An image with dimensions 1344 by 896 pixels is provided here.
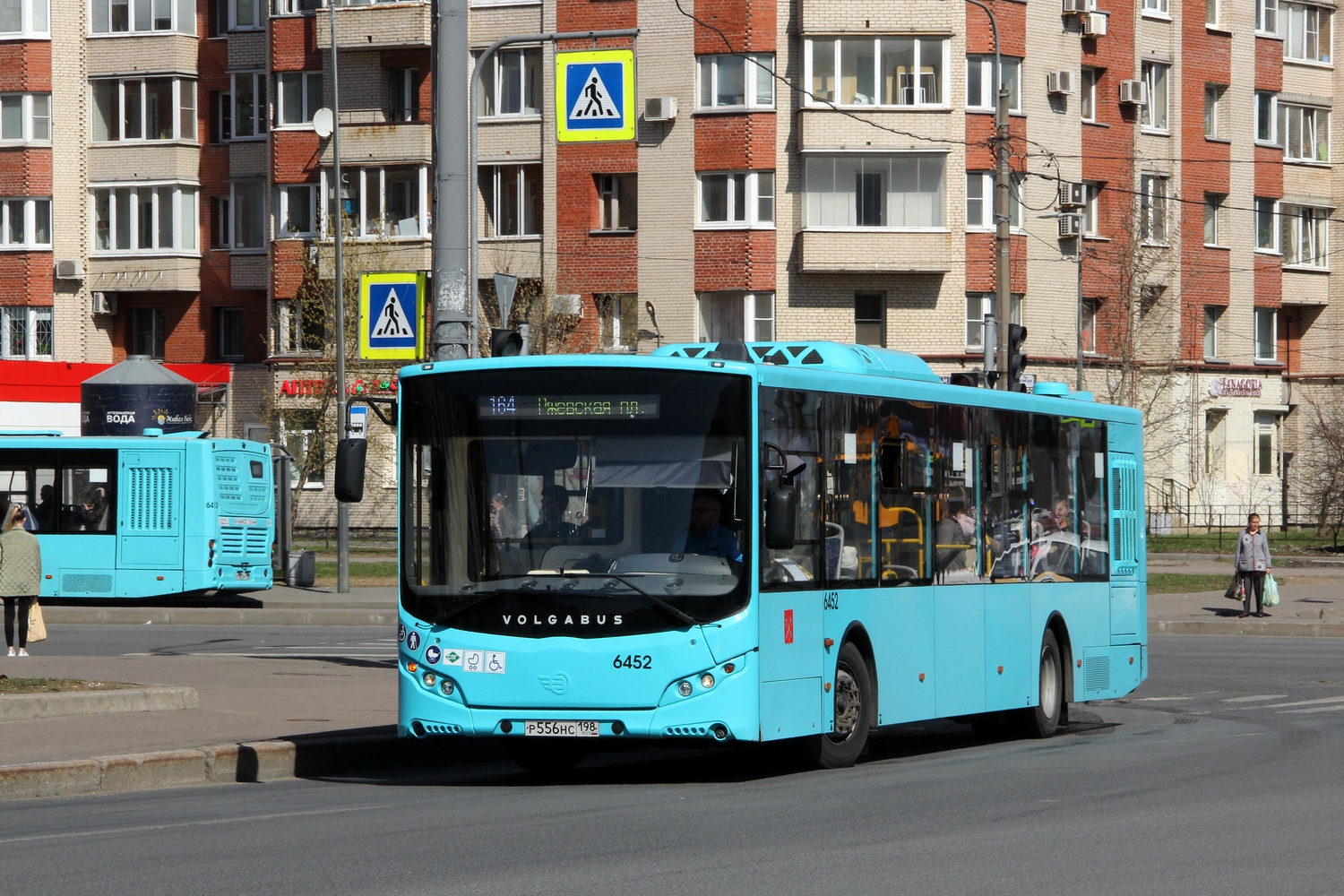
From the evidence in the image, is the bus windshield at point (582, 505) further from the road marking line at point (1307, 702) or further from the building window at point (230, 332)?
the building window at point (230, 332)

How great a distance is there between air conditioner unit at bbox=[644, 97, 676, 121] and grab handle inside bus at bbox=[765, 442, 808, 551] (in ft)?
125

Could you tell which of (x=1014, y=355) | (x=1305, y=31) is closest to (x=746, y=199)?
(x=1305, y=31)

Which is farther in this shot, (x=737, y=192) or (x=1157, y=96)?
(x=1157, y=96)

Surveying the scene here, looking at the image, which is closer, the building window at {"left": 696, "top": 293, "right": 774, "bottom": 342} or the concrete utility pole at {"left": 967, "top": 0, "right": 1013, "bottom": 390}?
the concrete utility pole at {"left": 967, "top": 0, "right": 1013, "bottom": 390}

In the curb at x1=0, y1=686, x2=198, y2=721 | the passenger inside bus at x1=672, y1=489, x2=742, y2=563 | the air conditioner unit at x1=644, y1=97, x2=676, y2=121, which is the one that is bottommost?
the curb at x1=0, y1=686, x2=198, y2=721

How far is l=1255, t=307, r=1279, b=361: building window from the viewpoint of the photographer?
59.2 m

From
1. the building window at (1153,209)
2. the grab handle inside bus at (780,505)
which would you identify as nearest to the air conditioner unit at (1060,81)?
the building window at (1153,209)

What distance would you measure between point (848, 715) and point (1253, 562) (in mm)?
19031

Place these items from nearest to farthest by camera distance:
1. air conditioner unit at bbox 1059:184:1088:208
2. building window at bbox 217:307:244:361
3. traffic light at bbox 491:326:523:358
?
traffic light at bbox 491:326:523:358 < air conditioner unit at bbox 1059:184:1088:208 < building window at bbox 217:307:244:361

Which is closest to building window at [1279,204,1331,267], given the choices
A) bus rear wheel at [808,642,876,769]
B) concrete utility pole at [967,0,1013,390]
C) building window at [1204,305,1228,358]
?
building window at [1204,305,1228,358]

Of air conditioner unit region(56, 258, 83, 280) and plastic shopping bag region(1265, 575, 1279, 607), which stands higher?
air conditioner unit region(56, 258, 83, 280)

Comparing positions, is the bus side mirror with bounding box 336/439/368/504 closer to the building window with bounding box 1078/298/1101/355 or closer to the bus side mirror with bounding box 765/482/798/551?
the bus side mirror with bounding box 765/482/798/551

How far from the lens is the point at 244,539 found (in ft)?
109

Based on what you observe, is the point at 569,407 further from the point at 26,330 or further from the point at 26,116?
the point at 26,116
